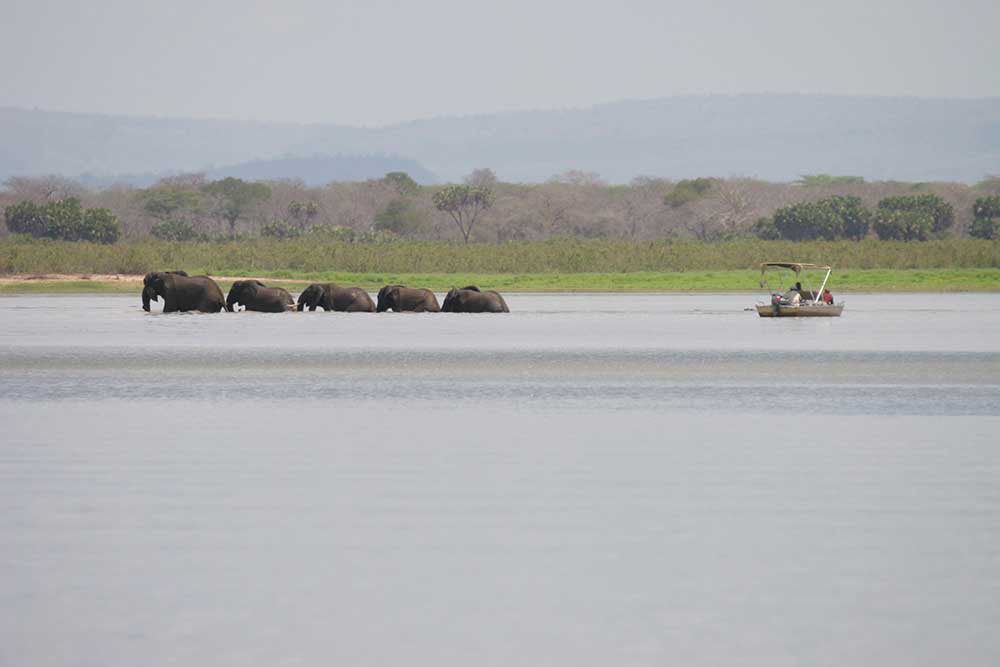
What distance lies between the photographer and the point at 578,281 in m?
61.4

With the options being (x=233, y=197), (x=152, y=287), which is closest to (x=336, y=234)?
(x=233, y=197)

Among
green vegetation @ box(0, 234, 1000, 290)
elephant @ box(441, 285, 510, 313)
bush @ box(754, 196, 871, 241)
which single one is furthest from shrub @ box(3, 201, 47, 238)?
elephant @ box(441, 285, 510, 313)

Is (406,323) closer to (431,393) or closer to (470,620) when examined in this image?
(431,393)

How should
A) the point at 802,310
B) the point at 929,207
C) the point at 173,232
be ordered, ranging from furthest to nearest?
the point at 173,232
the point at 929,207
the point at 802,310

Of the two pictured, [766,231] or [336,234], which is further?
[766,231]

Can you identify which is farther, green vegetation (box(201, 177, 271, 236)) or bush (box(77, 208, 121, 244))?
green vegetation (box(201, 177, 271, 236))

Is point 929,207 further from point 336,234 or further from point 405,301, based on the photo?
point 405,301

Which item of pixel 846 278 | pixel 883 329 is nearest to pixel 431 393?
pixel 883 329

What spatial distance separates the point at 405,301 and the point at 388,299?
42 centimetres

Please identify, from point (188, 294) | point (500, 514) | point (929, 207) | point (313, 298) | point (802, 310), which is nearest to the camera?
point (500, 514)

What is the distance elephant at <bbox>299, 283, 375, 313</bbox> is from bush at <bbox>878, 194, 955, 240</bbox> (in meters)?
75.1

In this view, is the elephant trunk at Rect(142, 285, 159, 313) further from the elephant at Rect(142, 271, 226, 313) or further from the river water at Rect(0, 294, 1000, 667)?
the river water at Rect(0, 294, 1000, 667)

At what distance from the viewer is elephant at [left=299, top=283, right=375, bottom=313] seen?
44812mm

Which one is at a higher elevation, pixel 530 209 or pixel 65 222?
pixel 530 209
